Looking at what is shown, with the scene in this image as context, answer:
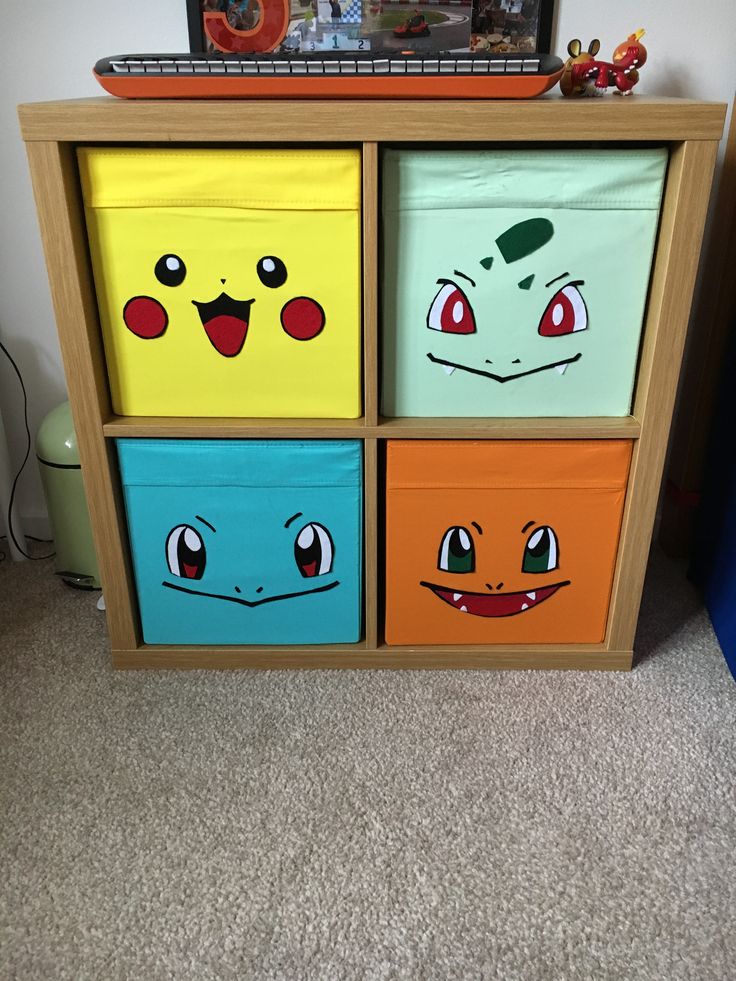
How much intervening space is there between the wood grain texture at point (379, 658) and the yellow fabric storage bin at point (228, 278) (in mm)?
420

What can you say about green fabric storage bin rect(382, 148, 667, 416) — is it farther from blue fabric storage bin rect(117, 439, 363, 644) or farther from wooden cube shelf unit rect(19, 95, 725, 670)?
blue fabric storage bin rect(117, 439, 363, 644)

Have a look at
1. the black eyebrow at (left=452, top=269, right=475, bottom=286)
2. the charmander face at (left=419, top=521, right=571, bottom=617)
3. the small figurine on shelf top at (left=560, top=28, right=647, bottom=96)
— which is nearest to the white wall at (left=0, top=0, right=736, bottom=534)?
the small figurine on shelf top at (left=560, top=28, right=647, bottom=96)

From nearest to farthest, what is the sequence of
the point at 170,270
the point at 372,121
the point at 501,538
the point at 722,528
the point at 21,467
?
1. the point at 372,121
2. the point at 170,270
3. the point at 501,538
4. the point at 722,528
5. the point at 21,467

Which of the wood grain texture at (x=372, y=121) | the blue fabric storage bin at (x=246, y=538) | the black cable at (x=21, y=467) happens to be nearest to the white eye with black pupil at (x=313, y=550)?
the blue fabric storage bin at (x=246, y=538)

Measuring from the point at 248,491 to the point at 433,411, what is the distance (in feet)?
1.04

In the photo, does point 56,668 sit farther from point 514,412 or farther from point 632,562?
point 632,562

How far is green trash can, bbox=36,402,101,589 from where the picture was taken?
1526 millimetres

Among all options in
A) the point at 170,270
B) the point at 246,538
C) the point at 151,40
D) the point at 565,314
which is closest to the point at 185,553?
the point at 246,538

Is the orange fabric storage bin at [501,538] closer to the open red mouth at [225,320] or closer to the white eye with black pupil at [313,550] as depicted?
the white eye with black pupil at [313,550]

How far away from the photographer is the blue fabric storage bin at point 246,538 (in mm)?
1254

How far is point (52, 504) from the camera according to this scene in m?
1.58

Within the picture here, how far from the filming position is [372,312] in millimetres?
1155

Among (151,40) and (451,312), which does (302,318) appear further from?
(151,40)

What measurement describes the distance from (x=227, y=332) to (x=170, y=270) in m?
0.12
